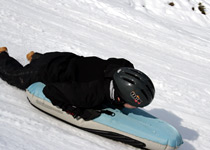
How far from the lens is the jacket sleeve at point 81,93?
276cm

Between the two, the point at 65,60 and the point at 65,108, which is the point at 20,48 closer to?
the point at 65,60

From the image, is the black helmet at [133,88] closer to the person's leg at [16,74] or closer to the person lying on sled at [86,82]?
the person lying on sled at [86,82]

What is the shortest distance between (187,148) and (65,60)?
188 cm

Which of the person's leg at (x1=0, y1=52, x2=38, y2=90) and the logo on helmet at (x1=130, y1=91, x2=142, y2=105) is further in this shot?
the person's leg at (x1=0, y1=52, x2=38, y2=90)

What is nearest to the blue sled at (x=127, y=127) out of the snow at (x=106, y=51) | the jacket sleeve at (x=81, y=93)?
the snow at (x=106, y=51)

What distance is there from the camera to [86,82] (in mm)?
2844

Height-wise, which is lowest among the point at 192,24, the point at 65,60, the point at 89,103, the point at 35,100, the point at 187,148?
the point at 192,24

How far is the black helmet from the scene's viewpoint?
272cm

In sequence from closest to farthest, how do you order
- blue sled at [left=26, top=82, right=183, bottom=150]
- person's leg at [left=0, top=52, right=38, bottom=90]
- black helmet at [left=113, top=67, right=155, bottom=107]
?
black helmet at [left=113, top=67, right=155, bottom=107], blue sled at [left=26, top=82, right=183, bottom=150], person's leg at [left=0, top=52, right=38, bottom=90]

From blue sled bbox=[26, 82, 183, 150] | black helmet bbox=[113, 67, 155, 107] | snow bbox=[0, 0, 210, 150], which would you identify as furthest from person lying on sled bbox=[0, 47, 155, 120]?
snow bbox=[0, 0, 210, 150]

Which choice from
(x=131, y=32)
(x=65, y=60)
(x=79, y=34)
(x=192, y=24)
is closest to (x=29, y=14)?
(x=79, y=34)

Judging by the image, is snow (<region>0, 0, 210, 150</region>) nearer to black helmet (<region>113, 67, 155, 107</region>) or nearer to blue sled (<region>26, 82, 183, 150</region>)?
blue sled (<region>26, 82, 183, 150</region>)

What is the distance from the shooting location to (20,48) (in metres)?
4.75

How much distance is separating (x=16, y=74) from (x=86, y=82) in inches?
42.4
